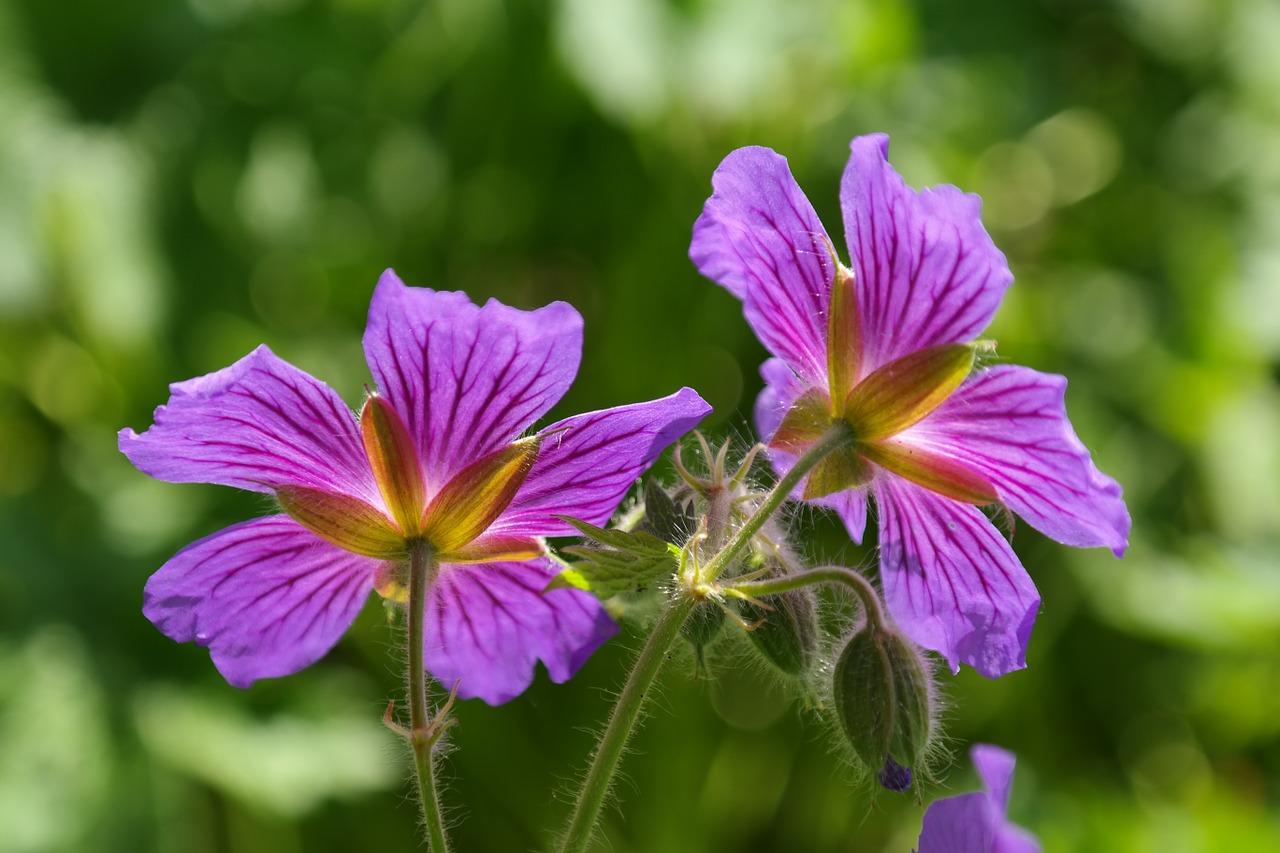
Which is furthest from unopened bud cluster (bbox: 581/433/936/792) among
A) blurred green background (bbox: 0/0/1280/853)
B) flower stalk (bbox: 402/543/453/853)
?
blurred green background (bbox: 0/0/1280/853)

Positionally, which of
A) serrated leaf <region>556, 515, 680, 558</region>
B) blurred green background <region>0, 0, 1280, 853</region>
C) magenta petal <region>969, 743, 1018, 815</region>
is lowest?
blurred green background <region>0, 0, 1280, 853</region>

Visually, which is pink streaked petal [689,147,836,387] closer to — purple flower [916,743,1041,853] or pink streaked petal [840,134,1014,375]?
pink streaked petal [840,134,1014,375]

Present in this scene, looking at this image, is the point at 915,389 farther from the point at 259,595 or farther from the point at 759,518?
the point at 259,595

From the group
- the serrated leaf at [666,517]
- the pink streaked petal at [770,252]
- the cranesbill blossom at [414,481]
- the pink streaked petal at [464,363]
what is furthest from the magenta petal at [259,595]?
the pink streaked petal at [770,252]

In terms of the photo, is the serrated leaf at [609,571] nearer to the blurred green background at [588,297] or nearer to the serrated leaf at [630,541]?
the serrated leaf at [630,541]

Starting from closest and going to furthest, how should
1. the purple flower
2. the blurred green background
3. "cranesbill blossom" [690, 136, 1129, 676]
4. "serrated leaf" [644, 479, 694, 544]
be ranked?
the purple flower, "cranesbill blossom" [690, 136, 1129, 676], "serrated leaf" [644, 479, 694, 544], the blurred green background

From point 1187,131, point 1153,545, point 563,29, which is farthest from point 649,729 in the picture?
point 1187,131
